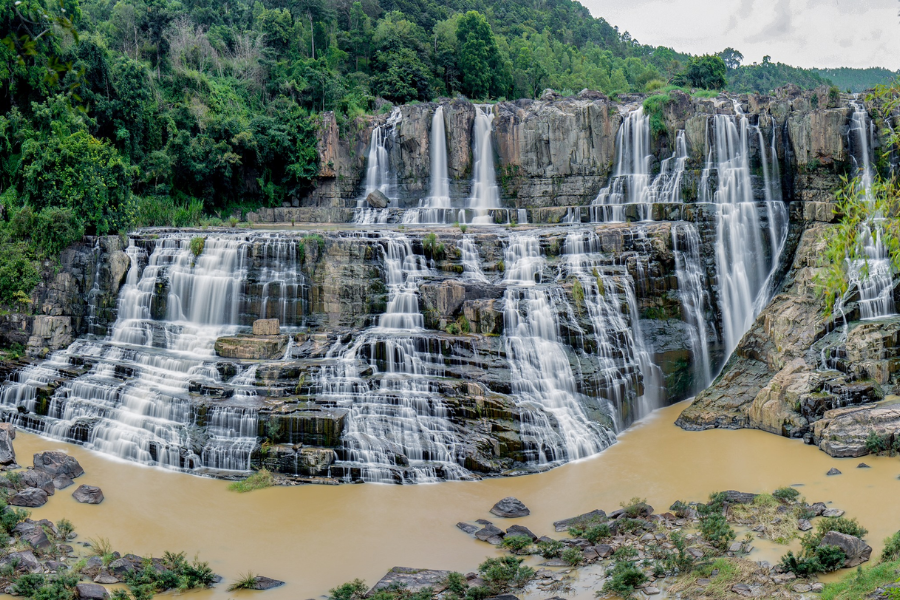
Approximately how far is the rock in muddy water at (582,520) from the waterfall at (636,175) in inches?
549

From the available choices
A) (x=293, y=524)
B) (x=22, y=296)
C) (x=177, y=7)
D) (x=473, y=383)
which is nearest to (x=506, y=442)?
(x=473, y=383)

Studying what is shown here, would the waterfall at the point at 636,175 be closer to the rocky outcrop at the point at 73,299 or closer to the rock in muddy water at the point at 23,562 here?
the rocky outcrop at the point at 73,299

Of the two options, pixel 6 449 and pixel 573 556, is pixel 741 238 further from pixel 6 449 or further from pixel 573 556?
pixel 6 449

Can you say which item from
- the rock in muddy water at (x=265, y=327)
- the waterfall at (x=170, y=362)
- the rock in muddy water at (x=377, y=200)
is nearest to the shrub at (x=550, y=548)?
the waterfall at (x=170, y=362)

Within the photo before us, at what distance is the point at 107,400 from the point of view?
16375 millimetres

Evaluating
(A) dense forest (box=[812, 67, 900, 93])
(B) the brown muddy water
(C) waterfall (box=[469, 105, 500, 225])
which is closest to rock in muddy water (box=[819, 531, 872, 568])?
(B) the brown muddy water

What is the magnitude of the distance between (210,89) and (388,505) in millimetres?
26811

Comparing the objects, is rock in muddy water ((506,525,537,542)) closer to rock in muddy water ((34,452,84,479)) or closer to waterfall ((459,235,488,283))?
rock in muddy water ((34,452,84,479))

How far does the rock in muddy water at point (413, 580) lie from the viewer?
369 inches

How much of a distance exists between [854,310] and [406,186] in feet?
61.1

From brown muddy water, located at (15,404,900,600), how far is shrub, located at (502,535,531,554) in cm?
27

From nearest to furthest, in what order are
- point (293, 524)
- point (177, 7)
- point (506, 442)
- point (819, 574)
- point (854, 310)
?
point (819, 574), point (293, 524), point (506, 442), point (854, 310), point (177, 7)

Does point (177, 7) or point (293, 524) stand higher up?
point (177, 7)

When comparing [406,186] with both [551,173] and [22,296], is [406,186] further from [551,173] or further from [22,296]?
[22,296]
